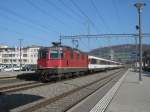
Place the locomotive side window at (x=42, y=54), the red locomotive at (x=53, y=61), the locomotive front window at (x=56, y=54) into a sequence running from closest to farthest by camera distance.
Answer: the red locomotive at (x=53, y=61) → the locomotive front window at (x=56, y=54) → the locomotive side window at (x=42, y=54)

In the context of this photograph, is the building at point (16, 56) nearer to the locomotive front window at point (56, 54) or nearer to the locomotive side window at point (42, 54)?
the locomotive side window at point (42, 54)

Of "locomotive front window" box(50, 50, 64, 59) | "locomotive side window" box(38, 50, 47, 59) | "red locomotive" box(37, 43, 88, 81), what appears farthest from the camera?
"locomotive side window" box(38, 50, 47, 59)

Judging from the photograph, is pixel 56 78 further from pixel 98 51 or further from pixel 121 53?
pixel 121 53

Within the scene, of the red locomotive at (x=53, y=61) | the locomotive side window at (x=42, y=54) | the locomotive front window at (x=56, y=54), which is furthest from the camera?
the locomotive side window at (x=42, y=54)

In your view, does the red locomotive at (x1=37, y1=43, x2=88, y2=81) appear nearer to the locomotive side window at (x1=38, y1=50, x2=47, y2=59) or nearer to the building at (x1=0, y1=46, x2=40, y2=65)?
the locomotive side window at (x1=38, y1=50, x2=47, y2=59)

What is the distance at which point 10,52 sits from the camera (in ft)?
500

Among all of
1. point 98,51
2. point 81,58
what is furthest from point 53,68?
point 98,51

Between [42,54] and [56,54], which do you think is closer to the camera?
[56,54]

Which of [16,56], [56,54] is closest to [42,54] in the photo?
[56,54]

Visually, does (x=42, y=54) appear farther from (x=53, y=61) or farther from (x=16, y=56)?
(x=16, y=56)

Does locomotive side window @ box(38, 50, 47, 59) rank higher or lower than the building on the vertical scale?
Result: lower

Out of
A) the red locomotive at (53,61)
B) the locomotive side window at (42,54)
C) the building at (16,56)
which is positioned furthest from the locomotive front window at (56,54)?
the building at (16,56)

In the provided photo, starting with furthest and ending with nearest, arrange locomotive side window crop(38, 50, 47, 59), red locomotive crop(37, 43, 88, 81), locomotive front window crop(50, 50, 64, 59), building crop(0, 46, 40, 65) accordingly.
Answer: building crop(0, 46, 40, 65), locomotive side window crop(38, 50, 47, 59), locomotive front window crop(50, 50, 64, 59), red locomotive crop(37, 43, 88, 81)

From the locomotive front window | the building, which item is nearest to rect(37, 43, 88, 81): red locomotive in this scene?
the locomotive front window
